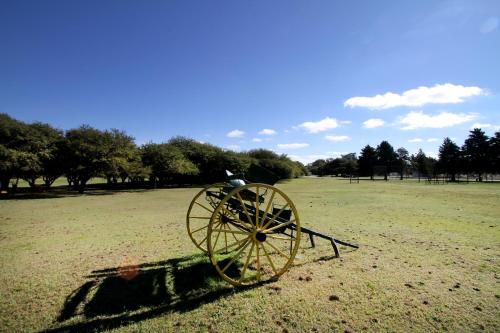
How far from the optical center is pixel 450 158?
74.8m

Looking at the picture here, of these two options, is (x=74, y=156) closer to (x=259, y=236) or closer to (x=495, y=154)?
(x=259, y=236)

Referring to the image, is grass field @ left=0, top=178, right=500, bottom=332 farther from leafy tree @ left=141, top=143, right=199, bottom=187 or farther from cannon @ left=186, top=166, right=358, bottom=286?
leafy tree @ left=141, top=143, right=199, bottom=187

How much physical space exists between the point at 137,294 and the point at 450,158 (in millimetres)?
88663

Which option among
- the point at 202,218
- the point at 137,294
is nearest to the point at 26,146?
the point at 202,218

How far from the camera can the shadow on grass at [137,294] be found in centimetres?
471

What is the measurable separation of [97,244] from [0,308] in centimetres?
470

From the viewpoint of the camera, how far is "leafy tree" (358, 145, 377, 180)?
110 meters

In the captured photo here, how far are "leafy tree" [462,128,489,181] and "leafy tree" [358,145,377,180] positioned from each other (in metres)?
37.1

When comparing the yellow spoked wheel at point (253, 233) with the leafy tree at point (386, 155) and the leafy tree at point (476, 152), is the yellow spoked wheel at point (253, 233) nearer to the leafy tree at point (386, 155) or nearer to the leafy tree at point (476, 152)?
the leafy tree at point (476, 152)

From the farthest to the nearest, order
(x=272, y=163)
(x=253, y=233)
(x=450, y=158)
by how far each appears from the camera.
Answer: (x=450, y=158)
(x=272, y=163)
(x=253, y=233)

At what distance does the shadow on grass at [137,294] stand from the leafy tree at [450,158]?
84.2m

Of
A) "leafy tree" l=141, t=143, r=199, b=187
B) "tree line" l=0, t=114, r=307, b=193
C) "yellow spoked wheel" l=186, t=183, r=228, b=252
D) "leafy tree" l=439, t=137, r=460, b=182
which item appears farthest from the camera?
"leafy tree" l=439, t=137, r=460, b=182

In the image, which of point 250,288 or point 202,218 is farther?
point 202,218

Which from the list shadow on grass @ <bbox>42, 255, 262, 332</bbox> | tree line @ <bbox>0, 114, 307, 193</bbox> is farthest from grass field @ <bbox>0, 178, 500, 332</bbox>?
tree line @ <bbox>0, 114, 307, 193</bbox>
